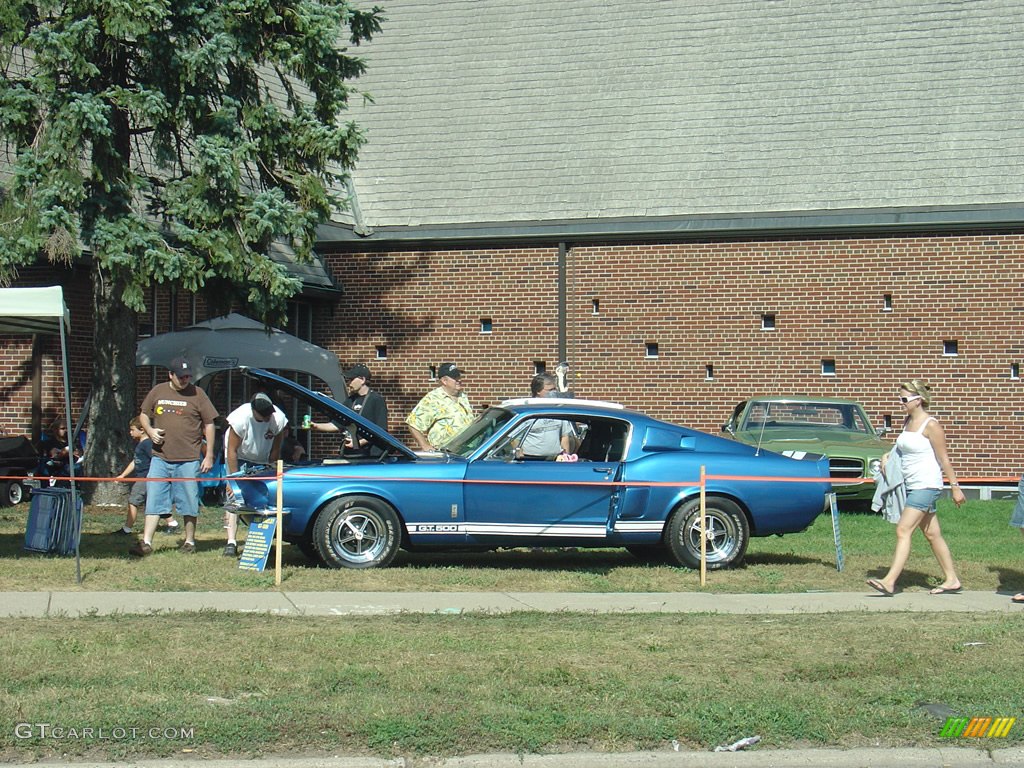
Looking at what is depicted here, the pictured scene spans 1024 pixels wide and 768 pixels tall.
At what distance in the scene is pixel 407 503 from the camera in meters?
10.6

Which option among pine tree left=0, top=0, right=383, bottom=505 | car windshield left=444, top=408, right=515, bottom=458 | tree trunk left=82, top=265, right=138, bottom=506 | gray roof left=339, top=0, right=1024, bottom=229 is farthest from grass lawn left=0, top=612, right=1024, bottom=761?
gray roof left=339, top=0, right=1024, bottom=229

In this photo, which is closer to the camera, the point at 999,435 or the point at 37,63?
the point at 37,63

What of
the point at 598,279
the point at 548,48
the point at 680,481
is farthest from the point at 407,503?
the point at 548,48

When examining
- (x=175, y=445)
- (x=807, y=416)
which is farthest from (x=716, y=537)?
(x=807, y=416)

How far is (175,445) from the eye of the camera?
11805mm

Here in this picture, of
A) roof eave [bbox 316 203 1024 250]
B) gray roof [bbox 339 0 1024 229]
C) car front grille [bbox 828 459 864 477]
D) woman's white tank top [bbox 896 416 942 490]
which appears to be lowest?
car front grille [bbox 828 459 864 477]

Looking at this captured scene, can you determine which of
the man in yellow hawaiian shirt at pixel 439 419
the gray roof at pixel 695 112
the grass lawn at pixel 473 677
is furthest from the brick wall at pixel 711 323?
the grass lawn at pixel 473 677

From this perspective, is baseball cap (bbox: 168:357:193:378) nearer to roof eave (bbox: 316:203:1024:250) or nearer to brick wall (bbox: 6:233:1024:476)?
brick wall (bbox: 6:233:1024:476)

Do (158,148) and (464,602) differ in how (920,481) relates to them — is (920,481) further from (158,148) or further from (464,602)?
(158,148)

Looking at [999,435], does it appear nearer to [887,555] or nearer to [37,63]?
[887,555]

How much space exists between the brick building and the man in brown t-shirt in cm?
826

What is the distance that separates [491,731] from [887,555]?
7.59 metres

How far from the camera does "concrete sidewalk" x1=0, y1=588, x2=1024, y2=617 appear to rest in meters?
9.02

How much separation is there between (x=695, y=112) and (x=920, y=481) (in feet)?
47.0
